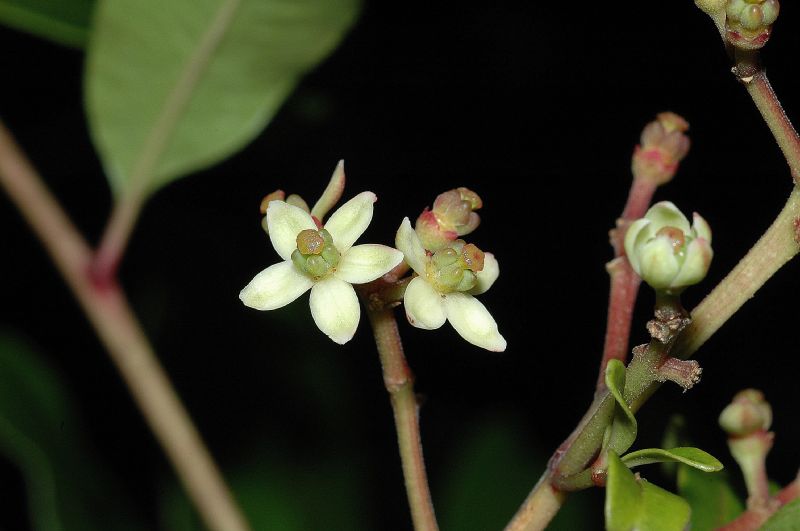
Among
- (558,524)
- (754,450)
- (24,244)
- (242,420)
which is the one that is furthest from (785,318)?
(24,244)

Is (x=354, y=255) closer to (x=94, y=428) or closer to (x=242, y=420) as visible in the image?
(x=242, y=420)

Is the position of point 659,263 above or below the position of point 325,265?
below

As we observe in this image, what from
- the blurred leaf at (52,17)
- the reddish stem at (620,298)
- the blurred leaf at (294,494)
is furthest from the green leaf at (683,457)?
the blurred leaf at (294,494)

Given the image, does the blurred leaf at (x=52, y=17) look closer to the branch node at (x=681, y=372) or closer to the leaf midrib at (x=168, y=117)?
the leaf midrib at (x=168, y=117)

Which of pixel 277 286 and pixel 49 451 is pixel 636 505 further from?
pixel 49 451

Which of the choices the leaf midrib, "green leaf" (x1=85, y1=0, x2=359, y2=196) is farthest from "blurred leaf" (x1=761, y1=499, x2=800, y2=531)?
the leaf midrib

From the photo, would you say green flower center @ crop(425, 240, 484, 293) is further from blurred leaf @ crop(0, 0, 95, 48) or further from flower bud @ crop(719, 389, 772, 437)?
blurred leaf @ crop(0, 0, 95, 48)

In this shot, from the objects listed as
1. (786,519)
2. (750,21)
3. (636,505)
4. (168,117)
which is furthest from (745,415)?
(168,117)
